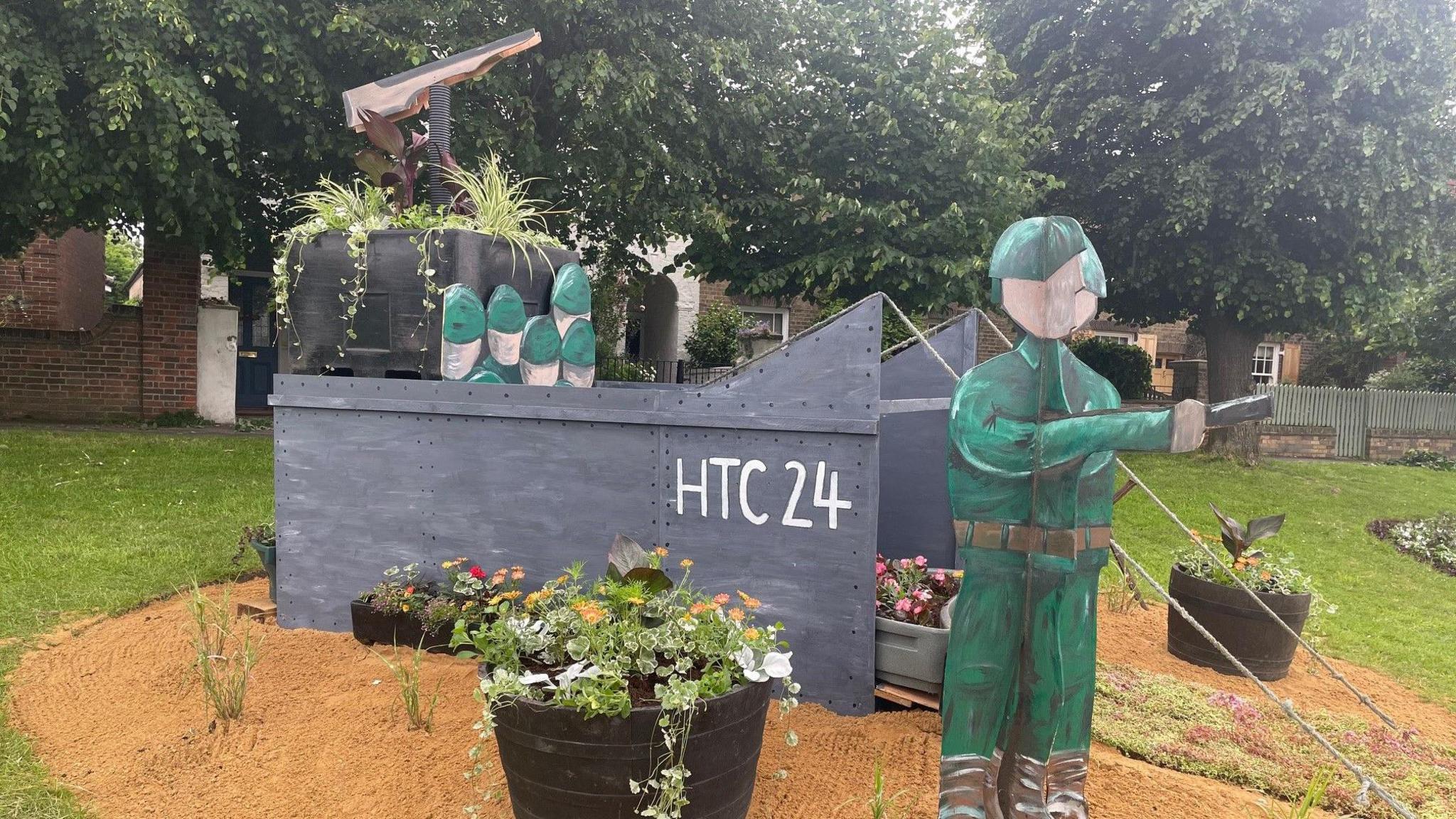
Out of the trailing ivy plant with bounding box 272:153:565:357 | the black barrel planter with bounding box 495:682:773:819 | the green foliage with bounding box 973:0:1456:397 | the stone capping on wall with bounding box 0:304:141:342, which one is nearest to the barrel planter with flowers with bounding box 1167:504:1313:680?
the black barrel planter with bounding box 495:682:773:819

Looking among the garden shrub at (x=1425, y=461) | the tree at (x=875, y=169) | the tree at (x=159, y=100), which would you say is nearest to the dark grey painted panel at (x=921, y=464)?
the tree at (x=875, y=169)

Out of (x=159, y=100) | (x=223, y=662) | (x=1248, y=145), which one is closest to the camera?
(x=223, y=662)

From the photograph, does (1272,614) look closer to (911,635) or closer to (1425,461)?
(911,635)

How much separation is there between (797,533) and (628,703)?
3.95ft

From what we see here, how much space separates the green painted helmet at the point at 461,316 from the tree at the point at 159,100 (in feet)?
17.8

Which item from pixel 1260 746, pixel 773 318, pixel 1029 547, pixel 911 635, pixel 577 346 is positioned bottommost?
pixel 1260 746

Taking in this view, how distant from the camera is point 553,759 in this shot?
86.8 inches

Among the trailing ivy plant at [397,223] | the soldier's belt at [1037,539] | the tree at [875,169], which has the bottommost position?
the soldier's belt at [1037,539]

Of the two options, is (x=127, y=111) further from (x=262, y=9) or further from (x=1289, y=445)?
(x=1289, y=445)

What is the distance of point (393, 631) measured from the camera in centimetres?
373

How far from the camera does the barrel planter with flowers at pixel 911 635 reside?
10.3 feet

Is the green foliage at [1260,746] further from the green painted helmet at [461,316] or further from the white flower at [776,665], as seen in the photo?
the green painted helmet at [461,316]

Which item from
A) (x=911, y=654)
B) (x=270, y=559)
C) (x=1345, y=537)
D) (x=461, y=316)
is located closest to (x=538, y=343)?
(x=461, y=316)

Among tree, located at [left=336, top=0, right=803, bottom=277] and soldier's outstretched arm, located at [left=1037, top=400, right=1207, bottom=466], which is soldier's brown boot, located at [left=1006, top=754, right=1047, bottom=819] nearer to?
soldier's outstretched arm, located at [left=1037, top=400, right=1207, bottom=466]
